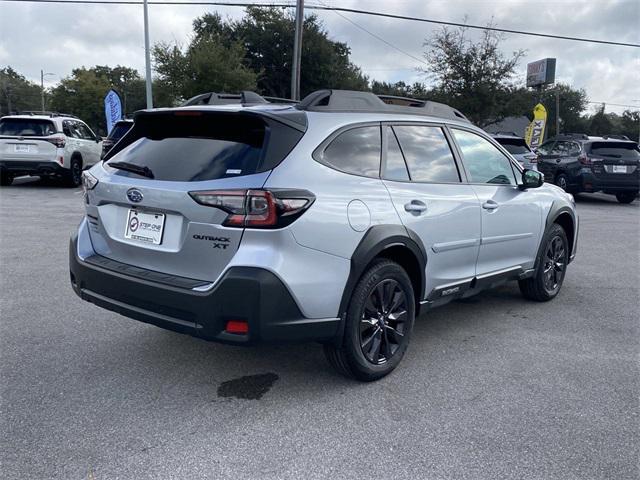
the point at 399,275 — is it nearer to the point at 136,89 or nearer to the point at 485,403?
the point at 485,403

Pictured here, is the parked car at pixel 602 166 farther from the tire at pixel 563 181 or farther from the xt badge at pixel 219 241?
the xt badge at pixel 219 241

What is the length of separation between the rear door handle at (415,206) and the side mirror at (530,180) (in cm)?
155

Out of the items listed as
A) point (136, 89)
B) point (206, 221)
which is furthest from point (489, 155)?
point (136, 89)

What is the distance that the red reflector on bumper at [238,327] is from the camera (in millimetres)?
2896

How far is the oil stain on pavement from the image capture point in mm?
3350

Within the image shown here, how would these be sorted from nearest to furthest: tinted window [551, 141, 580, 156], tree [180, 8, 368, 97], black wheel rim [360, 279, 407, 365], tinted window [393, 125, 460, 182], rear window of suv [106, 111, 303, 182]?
rear window of suv [106, 111, 303, 182] < black wheel rim [360, 279, 407, 365] < tinted window [393, 125, 460, 182] < tinted window [551, 141, 580, 156] < tree [180, 8, 368, 97]

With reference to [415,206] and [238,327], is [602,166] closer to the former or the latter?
[415,206]

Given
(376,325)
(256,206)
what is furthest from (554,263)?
(256,206)

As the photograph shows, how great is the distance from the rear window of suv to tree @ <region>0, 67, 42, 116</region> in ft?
A: 280

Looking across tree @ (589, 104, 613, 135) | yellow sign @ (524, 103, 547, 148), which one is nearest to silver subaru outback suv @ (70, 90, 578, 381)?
yellow sign @ (524, 103, 547, 148)

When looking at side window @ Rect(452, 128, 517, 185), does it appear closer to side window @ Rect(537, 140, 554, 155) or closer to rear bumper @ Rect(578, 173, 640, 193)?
rear bumper @ Rect(578, 173, 640, 193)

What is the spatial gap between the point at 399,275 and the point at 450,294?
738 millimetres

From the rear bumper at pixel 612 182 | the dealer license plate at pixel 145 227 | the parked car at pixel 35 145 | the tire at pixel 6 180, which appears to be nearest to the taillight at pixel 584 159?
the rear bumper at pixel 612 182

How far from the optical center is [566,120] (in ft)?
256
